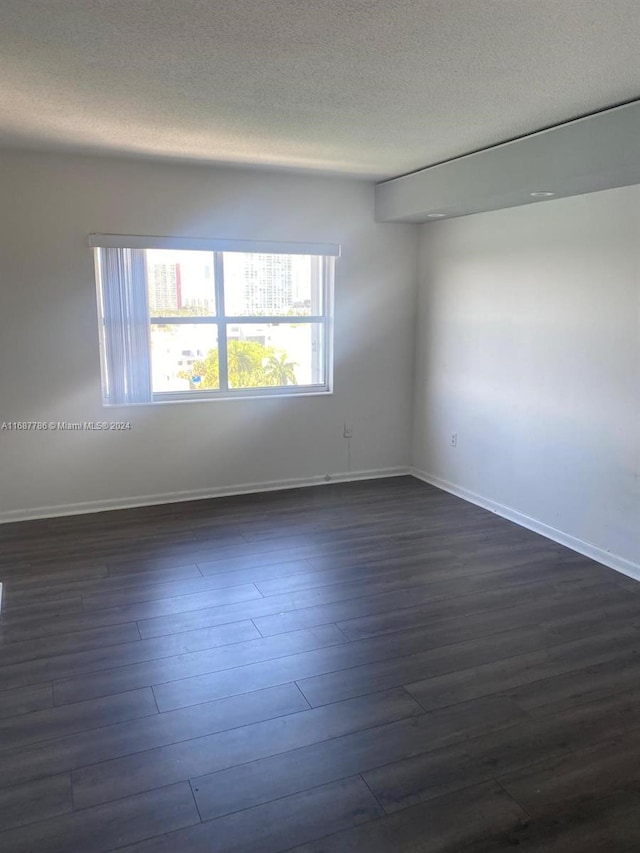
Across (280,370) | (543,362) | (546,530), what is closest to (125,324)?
(280,370)

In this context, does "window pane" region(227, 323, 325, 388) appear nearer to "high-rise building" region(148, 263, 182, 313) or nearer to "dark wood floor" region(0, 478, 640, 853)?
"high-rise building" region(148, 263, 182, 313)

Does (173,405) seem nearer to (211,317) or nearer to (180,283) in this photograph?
(211,317)

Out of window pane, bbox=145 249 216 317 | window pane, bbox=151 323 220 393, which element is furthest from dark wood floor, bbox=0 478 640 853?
window pane, bbox=145 249 216 317

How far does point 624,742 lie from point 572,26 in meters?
2.43

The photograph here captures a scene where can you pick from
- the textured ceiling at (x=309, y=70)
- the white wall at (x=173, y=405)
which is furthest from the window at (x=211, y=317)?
the textured ceiling at (x=309, y=70)

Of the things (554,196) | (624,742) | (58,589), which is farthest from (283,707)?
(554,196)

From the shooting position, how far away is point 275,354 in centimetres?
511

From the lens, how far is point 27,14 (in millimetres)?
1995

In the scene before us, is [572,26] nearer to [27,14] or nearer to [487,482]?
[27,14]

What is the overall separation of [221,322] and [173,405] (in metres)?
0.74

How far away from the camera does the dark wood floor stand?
74.5 inches

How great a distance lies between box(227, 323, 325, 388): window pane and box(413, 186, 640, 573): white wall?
37.3 inches

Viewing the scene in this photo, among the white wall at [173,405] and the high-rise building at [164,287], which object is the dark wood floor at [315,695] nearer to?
the white wall at [173,405]

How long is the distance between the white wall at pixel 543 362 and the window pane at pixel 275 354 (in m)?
0.95
